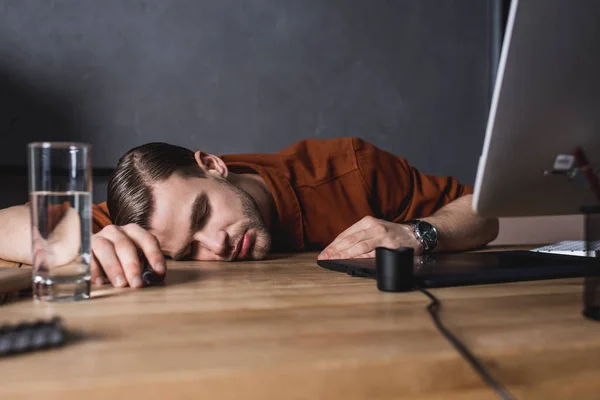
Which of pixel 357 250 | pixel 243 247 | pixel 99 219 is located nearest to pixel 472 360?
pixel 357 250

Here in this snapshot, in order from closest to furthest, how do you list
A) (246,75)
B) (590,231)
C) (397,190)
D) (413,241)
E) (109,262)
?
(590,231), (109,262), (413,241), (397,190), (246,75)

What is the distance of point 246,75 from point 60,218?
1911mm

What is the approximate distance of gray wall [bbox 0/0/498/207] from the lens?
229cm

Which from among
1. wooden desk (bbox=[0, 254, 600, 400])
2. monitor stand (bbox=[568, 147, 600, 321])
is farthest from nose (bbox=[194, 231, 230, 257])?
monitor stand (bbox=[568, 147, 600, 321])

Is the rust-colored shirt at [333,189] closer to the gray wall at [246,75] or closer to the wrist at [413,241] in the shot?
the wrist at [413,241]

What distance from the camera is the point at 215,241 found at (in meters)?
1.21

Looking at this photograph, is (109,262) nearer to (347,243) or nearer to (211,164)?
(347,243)

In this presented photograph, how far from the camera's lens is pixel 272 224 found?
5.19ft

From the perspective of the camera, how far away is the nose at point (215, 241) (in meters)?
1.20


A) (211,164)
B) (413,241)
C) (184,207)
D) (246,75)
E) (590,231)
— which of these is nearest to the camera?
(590,231)

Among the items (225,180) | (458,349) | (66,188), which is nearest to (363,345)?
(458,349)

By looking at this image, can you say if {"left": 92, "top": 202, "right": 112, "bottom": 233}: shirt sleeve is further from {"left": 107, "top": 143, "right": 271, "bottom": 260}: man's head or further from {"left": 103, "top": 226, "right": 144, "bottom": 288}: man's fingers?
{"left": 103, "top": 226, "right": 144, "bottom": 288}: man's fingers

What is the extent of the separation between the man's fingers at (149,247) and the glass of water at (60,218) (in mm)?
122

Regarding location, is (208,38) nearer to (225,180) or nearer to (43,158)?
(225,180)
